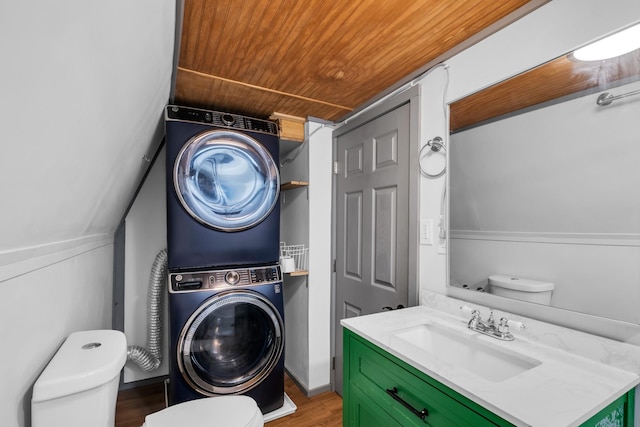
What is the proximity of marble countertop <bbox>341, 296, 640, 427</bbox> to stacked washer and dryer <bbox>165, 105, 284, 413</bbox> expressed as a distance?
92 centimetres

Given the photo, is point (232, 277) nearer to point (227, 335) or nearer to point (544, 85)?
point (227, 335)

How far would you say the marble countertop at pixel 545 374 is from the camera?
0.80 m

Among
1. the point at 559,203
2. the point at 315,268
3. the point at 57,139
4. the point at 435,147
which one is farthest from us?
the point at 315,268

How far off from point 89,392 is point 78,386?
7 cm

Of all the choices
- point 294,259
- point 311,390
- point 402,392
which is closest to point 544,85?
point 402,392

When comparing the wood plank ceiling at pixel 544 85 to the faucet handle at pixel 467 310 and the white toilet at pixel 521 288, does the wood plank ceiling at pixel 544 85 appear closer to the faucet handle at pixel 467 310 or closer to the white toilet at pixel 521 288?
the white toilet at pixel 521 288

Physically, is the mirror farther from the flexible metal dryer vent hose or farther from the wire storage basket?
the flexible metal dryer vent hose

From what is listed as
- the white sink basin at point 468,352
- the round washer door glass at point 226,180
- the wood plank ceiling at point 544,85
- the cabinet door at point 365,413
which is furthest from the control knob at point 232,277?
the wood plank ceiling at point 544,85

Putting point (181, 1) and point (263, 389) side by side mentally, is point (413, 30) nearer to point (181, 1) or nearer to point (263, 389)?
point (181, 1)

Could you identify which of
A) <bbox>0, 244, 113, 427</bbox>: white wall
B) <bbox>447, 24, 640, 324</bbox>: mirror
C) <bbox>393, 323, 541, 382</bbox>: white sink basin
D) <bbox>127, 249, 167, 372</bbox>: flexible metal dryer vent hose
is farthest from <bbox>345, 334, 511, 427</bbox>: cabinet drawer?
<bbox>127, 249, 167, 372</bbox>: flexible metal dryer vent hose

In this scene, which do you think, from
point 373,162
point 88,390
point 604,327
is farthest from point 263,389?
point 604,327

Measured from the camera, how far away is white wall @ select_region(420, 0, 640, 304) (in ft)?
3.53

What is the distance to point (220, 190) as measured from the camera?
198 centimetres

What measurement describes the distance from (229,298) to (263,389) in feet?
2.26
